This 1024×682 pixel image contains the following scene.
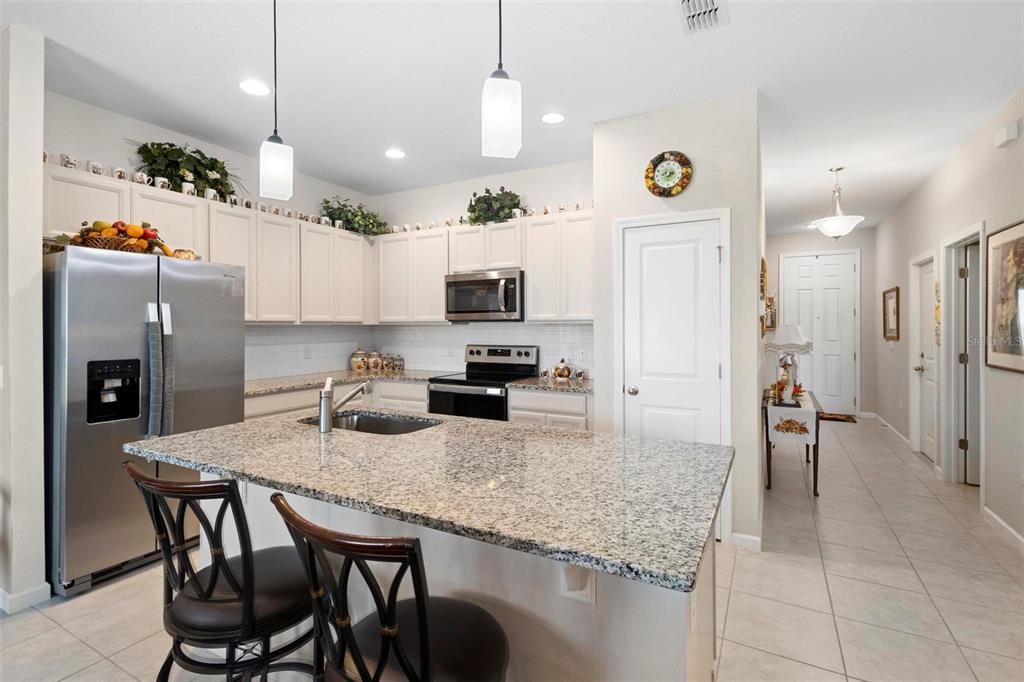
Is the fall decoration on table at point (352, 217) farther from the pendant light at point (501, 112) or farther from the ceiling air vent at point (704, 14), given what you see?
the pendant light at point (501, 112)

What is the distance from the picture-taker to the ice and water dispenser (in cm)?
243

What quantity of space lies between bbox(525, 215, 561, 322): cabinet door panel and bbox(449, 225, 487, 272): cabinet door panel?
0.46 meters

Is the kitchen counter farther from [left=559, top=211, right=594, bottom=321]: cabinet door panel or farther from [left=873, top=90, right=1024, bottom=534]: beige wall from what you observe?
[left=873, top=90, right=1024, bottom=534]: beige wall

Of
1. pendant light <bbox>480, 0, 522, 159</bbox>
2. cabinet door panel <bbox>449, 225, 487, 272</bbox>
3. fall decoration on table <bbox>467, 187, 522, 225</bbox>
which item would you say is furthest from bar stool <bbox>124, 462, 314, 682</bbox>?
fall decoration on table <bbox>467, 187, 522, 225</bbox>

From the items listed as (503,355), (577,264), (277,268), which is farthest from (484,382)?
(277,268)

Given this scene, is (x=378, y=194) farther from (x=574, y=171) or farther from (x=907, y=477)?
(x=907, y=477)

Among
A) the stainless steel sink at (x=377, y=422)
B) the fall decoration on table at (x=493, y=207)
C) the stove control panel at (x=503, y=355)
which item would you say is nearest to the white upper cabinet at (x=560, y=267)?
the fall decoration on table at (x=493, y=207)

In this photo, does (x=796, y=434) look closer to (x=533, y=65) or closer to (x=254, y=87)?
(x=533, y=65)

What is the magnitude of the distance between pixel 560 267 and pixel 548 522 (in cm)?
307

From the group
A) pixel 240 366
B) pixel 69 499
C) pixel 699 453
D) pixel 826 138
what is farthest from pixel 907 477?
pixel 69 499

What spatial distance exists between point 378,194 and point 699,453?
456 centimetres

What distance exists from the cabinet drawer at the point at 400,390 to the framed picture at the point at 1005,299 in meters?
4.02

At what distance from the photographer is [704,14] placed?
7.19 ft

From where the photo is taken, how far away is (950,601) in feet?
7.70
